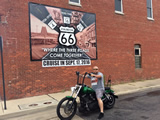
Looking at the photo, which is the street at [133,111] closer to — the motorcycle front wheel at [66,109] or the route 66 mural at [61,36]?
the motorcycle front wheel at [66,109]

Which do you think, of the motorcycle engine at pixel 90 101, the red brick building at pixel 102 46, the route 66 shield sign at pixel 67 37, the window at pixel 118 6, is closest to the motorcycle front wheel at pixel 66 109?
the motorcycle engine at pixel 90 101

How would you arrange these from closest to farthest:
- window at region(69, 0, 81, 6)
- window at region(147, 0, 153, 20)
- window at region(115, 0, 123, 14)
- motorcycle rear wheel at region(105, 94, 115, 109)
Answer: motorcycle rear wheel at region(105, 94, 115, 109) → window at region(69, 0, 81, 6) → window at region(115, 0, 123, 14) → window at region(147, 0, 153, 20)

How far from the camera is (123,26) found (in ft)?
38.9

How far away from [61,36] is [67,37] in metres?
0.37

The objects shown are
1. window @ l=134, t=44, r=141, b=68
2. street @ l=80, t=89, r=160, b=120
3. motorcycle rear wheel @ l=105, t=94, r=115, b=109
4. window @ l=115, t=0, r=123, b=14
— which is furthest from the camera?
window @ l=134, t=44, r=141, b=68

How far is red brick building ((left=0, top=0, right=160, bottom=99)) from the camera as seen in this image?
295 inches

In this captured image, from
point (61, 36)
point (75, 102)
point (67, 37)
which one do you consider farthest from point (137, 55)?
point (75, 102)

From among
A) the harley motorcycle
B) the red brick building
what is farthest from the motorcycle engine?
the red brick building

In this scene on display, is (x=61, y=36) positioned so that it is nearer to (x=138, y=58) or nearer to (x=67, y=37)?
(x=67, y=37)

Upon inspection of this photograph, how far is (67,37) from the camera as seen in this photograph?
907 centimetres

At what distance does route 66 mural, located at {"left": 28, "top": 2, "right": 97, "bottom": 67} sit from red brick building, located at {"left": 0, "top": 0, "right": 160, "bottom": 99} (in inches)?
10.3

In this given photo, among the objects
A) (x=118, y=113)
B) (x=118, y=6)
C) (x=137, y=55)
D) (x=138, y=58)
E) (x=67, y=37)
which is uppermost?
(x=118, y=6)

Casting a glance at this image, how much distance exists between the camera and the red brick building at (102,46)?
7.50 metres

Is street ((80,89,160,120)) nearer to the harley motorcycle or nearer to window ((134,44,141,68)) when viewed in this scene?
the harley motorcycle
